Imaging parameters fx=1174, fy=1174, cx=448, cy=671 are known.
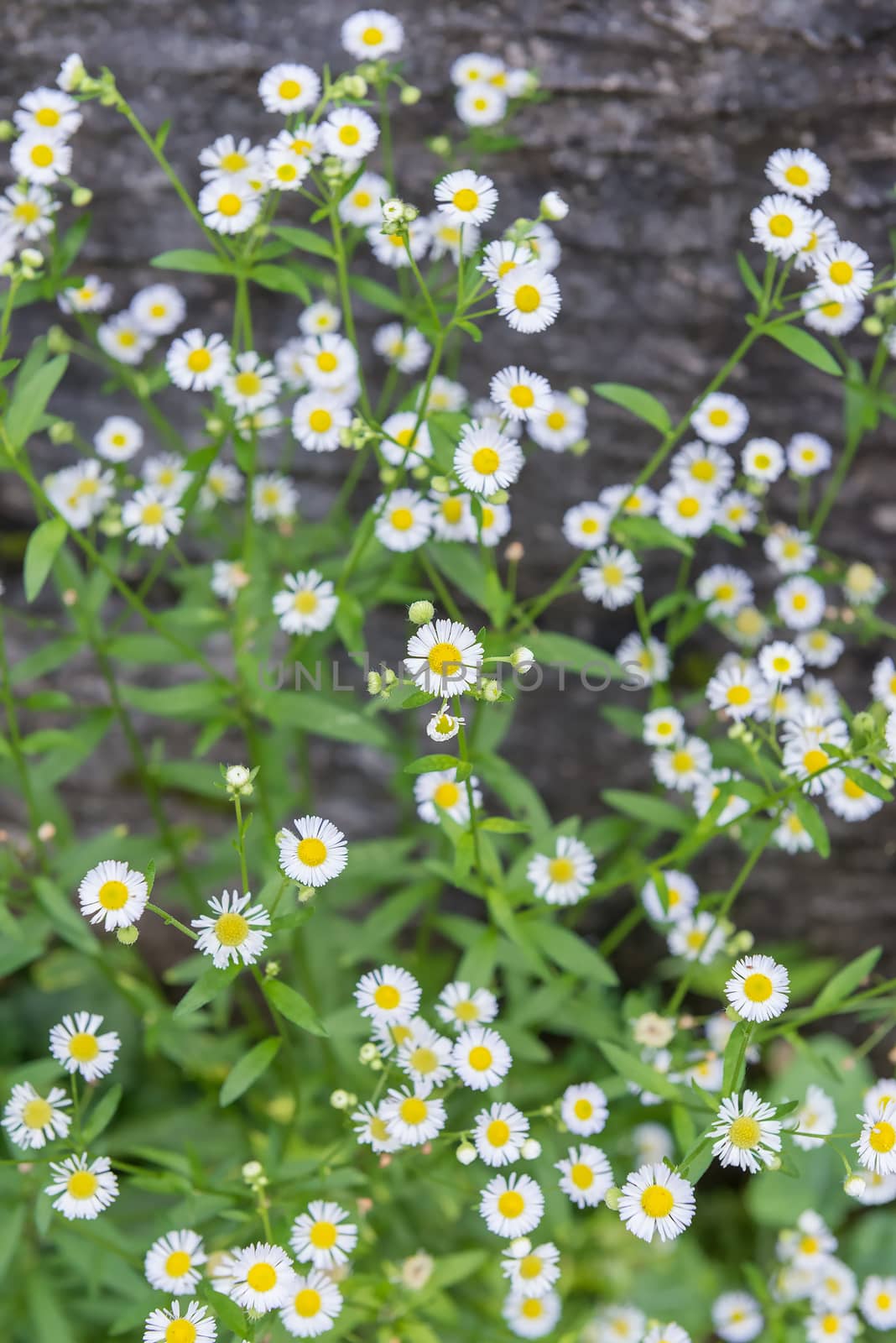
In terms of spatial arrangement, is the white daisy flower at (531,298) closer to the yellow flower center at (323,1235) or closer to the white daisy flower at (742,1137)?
the white daisy flower at (742,1137)

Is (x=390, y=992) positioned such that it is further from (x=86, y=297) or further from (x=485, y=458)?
(x=86, y=297)

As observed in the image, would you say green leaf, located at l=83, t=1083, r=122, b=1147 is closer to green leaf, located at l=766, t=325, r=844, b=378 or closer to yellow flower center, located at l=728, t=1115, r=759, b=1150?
yellow flower center, located at l=728, t=1115, r=759, b=1150

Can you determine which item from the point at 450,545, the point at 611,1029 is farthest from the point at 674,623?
the point at 611,1029

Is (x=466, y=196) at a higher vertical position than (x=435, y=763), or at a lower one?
higher

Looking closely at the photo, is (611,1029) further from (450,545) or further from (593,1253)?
(450,545)

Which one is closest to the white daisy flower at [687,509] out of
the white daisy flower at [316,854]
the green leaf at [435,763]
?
the green leaf at [435,763]

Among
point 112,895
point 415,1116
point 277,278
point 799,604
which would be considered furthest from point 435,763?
point 799,604

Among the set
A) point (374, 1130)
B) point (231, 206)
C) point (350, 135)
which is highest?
point (350, 135)
